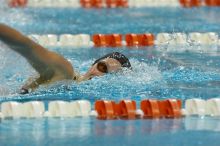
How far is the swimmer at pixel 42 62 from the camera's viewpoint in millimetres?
4059

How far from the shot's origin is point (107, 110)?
13.6 ft

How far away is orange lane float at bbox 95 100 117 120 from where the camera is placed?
13.5ft

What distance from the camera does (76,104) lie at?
4.15 metres

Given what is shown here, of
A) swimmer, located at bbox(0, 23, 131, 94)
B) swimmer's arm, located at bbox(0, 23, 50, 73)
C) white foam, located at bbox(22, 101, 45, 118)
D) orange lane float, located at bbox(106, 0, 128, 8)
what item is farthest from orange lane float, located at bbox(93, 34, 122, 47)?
white foam, located at bbox(22, 101, 45, 118)

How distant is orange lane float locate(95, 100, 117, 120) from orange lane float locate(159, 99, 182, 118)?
30 cm

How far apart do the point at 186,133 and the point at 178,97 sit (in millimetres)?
1011

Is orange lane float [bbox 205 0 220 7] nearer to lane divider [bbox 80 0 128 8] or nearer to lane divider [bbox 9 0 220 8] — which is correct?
lane divider [bbox 9 0 220 8]

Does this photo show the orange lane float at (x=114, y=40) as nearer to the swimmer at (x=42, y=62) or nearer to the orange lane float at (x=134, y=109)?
the swimmer at (x=42, y=62)

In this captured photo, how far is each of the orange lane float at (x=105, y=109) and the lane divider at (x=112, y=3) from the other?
5.67 m

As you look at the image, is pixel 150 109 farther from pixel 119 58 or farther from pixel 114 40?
pixel 114 40

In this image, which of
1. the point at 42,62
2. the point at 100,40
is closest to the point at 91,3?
the point at 100,40

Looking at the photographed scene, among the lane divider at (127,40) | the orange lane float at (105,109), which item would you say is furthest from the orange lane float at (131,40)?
the orange lane float at (105,109)

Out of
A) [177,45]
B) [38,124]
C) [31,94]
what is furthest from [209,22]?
[38,124]

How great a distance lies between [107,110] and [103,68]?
0.91m
